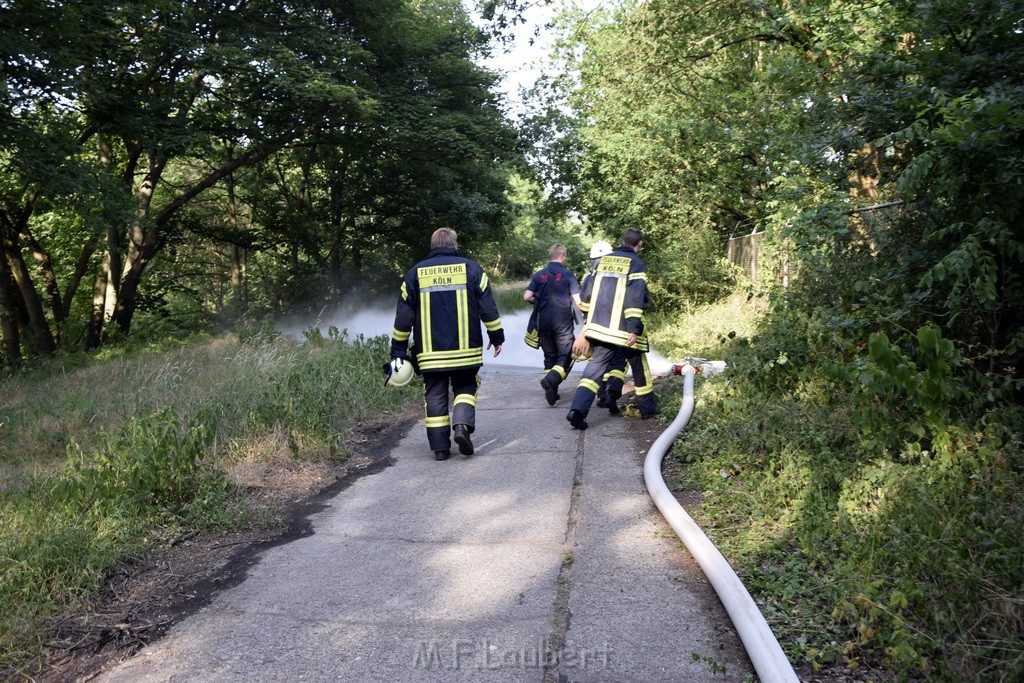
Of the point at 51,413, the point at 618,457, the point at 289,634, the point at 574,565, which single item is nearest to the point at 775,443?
the point at 618,457

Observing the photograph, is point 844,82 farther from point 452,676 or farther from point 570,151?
point 570,151

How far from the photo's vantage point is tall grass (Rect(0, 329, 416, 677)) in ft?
13.5

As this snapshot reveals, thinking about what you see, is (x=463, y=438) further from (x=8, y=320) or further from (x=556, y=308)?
(x=8, y=320)

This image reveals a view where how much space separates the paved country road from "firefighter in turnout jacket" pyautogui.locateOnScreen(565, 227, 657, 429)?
173 centimetres

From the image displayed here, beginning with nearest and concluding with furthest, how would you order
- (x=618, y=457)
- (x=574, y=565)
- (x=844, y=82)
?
(x=574, y=565)
(x=844, y=82)
(x=618, y=457)

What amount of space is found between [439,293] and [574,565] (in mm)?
3198

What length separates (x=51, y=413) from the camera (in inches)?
352

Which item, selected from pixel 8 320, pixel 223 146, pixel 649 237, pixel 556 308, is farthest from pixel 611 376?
pixel 223 146

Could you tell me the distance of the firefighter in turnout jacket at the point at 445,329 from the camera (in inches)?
277

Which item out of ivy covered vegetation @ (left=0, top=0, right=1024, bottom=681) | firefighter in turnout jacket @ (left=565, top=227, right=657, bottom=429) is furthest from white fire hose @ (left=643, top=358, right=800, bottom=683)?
firefighter in turnout jacket @ (left=565, top=227, right=657, bottom=429)

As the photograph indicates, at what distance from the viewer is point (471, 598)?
4090mm

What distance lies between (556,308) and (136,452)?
5.52 meters

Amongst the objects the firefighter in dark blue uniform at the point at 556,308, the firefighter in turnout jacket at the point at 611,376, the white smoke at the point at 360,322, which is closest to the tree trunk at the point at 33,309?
the white smoke at the point at 360,322

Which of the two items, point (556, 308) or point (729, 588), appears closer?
point (729, 588)
